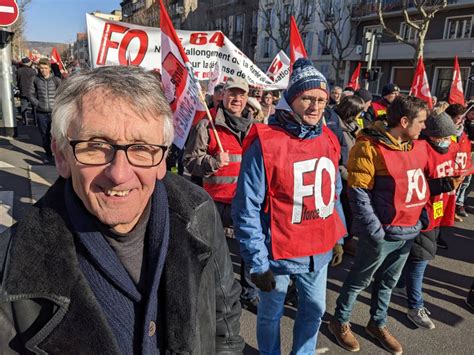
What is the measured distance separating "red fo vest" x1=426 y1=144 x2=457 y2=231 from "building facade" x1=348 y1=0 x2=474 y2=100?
21.8 m

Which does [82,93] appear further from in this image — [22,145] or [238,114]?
[22,145]

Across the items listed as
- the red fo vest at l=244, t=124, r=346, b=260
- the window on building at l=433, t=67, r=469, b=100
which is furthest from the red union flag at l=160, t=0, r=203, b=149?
the window on building at l=433, t=67, r=469, b=100

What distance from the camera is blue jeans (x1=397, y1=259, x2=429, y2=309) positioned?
3.32m

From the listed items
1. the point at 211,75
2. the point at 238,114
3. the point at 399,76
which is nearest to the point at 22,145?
the point at 211,75

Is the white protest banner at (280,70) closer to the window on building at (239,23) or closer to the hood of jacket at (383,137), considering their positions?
the hood of jacket at (383,137)

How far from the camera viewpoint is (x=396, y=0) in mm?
29875

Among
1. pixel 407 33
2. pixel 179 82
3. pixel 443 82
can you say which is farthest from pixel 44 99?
pixel 407 33

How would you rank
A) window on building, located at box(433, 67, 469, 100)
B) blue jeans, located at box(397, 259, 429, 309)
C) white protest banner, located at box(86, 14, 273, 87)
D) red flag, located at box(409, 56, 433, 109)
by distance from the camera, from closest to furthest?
1. blue jeans, located at box(397, 259, 429, 309)
2. white protest banner, located at box(86, 14, 273, 87)
3. red flag, located at box(409, 56, 433, 109)
4. window on building, located at box(433, 67, 469, 100)

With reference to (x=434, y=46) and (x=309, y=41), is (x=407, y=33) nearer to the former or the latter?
(x=434, y=46)

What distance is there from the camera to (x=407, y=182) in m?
2.76

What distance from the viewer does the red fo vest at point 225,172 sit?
3457 millimetres

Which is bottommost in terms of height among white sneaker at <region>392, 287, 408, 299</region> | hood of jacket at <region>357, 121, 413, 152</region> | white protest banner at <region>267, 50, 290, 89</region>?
white sneaker at <region>392, 287, 408, 299</region>

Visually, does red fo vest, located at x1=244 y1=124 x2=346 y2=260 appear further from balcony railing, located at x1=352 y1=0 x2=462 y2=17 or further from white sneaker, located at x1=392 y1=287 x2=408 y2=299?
balcony railing, located at x1=352 y1=0 x2=462 y2=17

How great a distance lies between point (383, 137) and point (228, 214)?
57.5 inches
